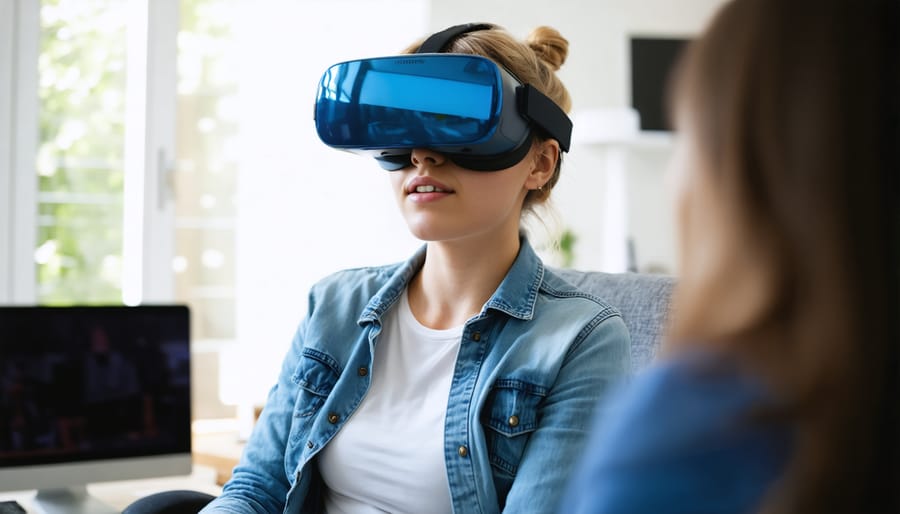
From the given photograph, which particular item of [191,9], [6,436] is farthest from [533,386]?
[191,9]

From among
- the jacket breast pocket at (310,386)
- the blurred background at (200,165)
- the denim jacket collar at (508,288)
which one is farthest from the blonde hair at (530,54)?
the blurred background at (200,165)

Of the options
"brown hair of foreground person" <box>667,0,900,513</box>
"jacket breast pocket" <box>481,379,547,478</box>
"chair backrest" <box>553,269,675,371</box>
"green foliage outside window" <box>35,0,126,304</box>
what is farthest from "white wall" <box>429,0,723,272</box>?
"brown hair of foreground person" <box>667,0,900,513</box>

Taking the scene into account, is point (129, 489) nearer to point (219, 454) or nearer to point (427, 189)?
→ point (219, 454)

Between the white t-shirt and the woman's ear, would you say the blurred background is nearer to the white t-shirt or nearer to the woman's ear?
the white t-shirt

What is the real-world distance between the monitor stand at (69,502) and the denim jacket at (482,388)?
0.32 metres

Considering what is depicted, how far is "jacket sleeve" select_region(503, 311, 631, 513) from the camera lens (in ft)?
4.11

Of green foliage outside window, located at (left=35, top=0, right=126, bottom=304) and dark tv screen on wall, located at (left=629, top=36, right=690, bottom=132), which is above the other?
dark tv screen on wall, located at (left=629, top=36, right=690, bottom=132)

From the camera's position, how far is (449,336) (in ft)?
4.71

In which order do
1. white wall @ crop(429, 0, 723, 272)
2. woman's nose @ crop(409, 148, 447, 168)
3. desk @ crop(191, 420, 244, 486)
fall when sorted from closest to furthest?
woman's nose @ crop(409, 148, 447, 168) → desk @ crop(191, 420, 244, 486) → white wall @ crop(429, 0, 723, 272)

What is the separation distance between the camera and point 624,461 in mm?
589

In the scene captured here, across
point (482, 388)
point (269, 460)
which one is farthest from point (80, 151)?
point (482, 388)

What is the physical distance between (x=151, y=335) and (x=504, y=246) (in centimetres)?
70

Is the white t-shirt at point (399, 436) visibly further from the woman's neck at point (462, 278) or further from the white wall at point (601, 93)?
the white wall at point (601, 93)

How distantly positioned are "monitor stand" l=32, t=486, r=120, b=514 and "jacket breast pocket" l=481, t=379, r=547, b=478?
0.71 m
